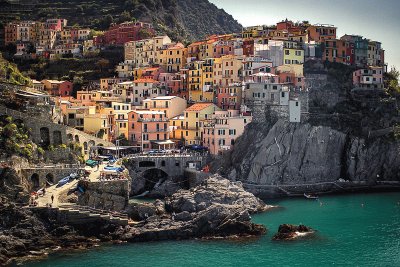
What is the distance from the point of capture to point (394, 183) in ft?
261

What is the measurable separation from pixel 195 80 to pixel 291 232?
3583cm

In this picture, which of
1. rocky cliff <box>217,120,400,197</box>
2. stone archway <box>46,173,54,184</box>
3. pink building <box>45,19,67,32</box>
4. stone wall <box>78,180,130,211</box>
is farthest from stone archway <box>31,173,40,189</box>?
pink building <box>45,19,67,32</box>

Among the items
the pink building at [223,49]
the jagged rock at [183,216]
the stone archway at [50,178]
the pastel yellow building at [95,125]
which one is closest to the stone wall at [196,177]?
the pastel yellow building at [95,125]

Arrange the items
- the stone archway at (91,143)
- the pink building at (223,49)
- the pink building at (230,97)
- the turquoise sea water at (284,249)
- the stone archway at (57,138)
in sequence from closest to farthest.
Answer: the turquoise sea water at (284,249) → the stone archway at (57,138) → the stone archway at (91,143) → the pink building at (230,97) → the pink building at (223,49)

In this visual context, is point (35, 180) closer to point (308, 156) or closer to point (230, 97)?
point (230, 97)

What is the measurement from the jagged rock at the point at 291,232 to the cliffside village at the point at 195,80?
19736 millimetres

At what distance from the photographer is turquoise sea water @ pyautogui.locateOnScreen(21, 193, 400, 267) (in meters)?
49.6

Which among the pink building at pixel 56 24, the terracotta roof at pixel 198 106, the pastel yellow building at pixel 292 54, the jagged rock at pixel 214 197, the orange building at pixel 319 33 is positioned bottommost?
the jagged rock at pixel 214 197

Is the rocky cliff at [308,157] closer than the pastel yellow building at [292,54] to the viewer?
Yes

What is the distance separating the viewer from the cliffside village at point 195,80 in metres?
77.6

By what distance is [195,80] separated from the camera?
8819 cm

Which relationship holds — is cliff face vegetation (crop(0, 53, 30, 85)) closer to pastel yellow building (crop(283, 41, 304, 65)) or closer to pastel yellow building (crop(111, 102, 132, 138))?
pastel yellow building (crop(111, 102, 132, 138))

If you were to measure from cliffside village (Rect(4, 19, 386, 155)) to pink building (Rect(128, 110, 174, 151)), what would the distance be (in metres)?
0.11

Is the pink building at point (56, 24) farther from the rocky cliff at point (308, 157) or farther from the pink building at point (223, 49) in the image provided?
the rocky cliff at point (308, 157)
